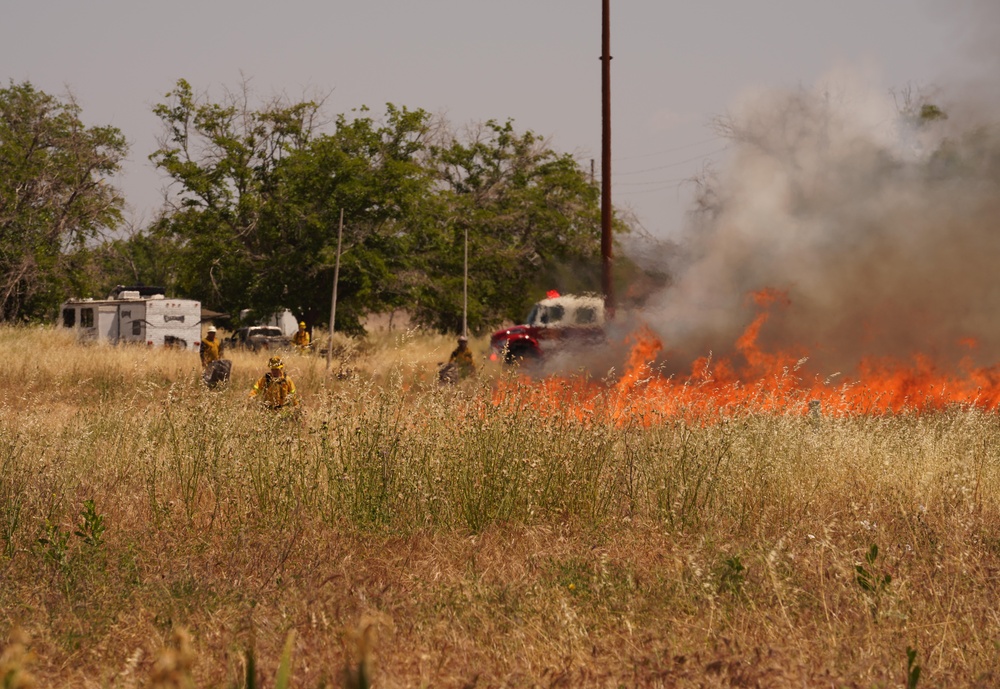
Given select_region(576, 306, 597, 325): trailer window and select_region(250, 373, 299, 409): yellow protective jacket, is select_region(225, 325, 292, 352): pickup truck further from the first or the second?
select_region(250, 373, 299, 409): yellow protective jacket

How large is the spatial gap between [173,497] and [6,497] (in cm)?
116

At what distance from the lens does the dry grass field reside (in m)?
4.42

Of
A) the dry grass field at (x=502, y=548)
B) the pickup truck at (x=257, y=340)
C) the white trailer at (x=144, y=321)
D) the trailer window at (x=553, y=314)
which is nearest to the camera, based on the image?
the dry grass field at (x=502, y=548)

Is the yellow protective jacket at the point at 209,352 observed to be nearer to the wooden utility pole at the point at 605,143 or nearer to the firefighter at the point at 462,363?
the firefighter at the point at 462,363

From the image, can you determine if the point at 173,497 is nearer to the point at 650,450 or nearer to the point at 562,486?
the point at 562,486

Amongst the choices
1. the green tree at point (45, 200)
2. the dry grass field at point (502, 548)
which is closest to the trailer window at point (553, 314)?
the dry grass field at point (502, 548)

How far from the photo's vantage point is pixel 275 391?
11992mm

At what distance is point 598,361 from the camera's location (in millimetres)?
17109

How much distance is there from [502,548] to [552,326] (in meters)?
15.5

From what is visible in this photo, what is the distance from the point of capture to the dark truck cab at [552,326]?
20.6m

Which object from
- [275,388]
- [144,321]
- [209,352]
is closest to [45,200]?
[144,321]

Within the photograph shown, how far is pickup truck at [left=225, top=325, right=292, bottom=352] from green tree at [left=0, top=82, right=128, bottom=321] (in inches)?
295

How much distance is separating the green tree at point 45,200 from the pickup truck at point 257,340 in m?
7.50

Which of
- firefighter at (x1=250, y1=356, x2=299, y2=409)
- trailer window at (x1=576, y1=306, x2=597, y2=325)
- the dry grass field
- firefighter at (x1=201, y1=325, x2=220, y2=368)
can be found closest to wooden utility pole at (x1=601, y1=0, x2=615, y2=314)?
trailer window at (x1=576, y1=306, x2=597, y2=325)
